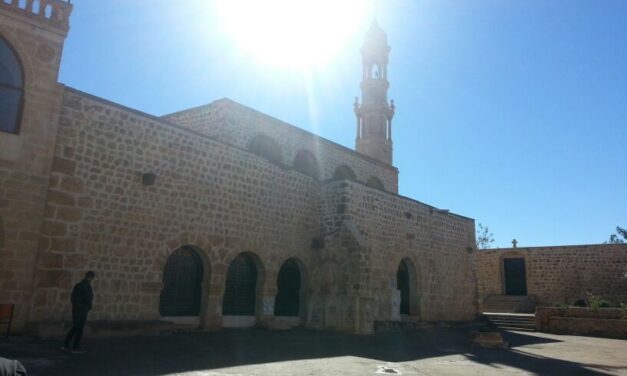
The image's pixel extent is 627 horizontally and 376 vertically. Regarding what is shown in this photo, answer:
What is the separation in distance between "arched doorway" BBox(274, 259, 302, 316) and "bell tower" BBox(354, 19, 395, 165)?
1468 centimetres

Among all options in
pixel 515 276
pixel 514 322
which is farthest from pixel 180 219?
pixel 515 276

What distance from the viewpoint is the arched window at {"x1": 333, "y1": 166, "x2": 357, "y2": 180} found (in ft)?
66.7

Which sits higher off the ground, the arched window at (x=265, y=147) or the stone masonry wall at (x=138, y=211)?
the arched window at (x=265, y=147)

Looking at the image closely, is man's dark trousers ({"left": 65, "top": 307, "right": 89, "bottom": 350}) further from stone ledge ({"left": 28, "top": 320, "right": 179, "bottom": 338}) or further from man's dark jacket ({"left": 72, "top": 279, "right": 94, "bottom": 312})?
stone ledge ({"left": 28, "top": 320, "right": 179, "bottom": 338})

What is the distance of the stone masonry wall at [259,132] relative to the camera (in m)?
15.5

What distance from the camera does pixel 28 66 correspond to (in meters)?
9.27

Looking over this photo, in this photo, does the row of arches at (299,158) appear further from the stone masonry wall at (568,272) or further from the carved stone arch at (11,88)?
the stone masonry wall at (568,272)

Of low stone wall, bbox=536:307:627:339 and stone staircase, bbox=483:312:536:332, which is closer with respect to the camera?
low stone wall, bbox=536:307:627:339

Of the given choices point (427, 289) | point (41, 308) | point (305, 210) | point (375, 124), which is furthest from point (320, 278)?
point (375, 124)

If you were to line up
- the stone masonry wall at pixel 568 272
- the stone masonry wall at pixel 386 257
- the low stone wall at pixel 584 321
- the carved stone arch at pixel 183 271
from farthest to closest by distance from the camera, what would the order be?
1. the stone masonry wall at pixel 568 272
2. the low stone wall at pixel 584 321
3. the stone masonry wall at pixel 386 257
4. the carved stone arch at pixel 183 271

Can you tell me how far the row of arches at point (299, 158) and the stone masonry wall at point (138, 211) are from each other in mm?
2437

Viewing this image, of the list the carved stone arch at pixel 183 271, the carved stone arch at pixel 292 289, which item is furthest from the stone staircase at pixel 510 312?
the carved stone arch at pixel 183 271

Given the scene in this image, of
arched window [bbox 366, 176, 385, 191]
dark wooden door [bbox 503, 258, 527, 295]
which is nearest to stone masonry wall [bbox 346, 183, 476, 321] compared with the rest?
arched window [bbox 366, 176, 385, 191]

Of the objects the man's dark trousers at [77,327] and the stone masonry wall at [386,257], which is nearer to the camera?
the man's dark trousers at [77,327]
